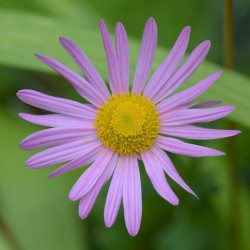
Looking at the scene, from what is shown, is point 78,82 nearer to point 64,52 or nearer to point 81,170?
point 64,52

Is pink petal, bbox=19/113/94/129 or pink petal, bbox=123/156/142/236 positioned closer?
pink petal, bbox=123/156/142/236

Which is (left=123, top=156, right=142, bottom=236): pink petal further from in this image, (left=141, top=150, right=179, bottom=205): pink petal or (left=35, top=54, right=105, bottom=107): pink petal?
(left=35, top=54, right=105, bottom=107): pink petal

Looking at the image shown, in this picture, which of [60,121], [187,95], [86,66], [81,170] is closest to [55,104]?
[60,121]

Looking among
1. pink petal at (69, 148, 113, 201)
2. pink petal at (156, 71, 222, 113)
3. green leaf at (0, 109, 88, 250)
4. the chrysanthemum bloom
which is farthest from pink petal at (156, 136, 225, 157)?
green leaf at (0, 109, 88, 250)

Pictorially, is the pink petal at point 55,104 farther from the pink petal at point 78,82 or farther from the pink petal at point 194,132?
the pink petal at point 194,132

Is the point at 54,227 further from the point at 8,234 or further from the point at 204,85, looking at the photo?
the point at 204,85

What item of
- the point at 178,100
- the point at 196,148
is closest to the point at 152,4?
the point at 178,100
